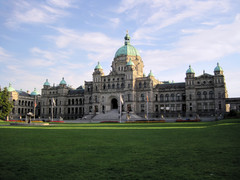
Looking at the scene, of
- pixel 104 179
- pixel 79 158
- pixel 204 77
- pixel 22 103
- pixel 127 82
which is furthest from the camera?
pixel 22 103

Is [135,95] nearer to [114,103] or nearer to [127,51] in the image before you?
[114,103]

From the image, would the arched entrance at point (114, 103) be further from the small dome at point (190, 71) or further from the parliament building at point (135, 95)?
the small dome at point (190, 71)

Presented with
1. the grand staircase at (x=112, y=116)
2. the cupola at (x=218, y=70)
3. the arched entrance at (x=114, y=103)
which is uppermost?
the cupola at (x=218, y=70)

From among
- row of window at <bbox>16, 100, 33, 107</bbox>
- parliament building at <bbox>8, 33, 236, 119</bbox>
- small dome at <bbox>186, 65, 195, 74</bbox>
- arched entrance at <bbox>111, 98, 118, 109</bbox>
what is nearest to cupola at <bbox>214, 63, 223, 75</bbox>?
parliament building at <bbox>8, 33, 236, 119</bbox>

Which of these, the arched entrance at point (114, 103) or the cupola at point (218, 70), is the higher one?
the cupola at point (218, 70)

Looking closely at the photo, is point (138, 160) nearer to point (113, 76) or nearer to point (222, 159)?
point (222, 159)

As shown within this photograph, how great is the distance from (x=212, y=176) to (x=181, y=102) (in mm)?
90251

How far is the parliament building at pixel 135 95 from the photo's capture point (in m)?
88.6

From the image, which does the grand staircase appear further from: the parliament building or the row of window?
the row of window

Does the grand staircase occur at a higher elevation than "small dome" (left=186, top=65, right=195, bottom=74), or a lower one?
lower

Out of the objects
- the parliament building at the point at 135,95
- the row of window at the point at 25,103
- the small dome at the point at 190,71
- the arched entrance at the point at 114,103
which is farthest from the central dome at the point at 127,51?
the row of window at the point at 25,103

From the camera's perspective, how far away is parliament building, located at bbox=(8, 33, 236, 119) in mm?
88562

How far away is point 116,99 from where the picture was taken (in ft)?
339

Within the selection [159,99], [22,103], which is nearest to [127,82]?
[159,99]
